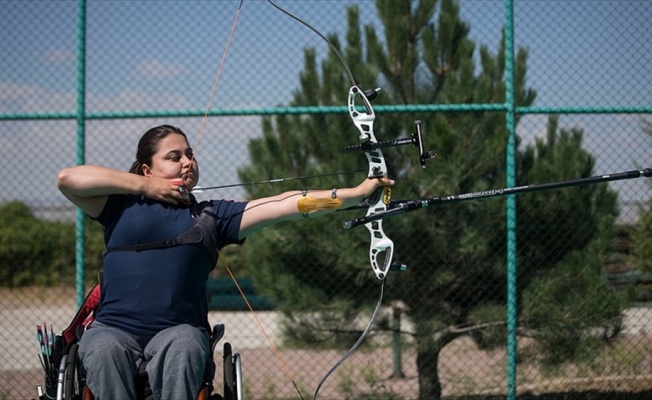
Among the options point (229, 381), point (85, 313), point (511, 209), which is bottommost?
point (229, 381)

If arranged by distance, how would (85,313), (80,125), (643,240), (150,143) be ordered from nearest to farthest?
(85,313) < (150,143) < (80,125) < (643,240)

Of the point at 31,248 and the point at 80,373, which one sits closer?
the point at 80,373

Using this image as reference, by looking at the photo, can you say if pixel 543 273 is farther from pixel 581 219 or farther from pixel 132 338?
pixel 132 338

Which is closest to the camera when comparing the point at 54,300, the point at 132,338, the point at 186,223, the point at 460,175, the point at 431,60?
the point at 132,338

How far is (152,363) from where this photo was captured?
2.85 m

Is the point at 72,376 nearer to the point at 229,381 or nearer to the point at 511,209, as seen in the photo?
the point at 229,381

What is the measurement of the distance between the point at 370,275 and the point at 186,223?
7.98 ft

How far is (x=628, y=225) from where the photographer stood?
541 cm

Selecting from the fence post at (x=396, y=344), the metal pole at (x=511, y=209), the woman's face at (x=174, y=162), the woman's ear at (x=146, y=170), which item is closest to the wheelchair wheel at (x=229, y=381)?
the woman's face at (x=174, y=162)

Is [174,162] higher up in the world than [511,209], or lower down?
higher up

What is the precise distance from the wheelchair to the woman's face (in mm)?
593

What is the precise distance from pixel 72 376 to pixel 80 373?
3.4 inches

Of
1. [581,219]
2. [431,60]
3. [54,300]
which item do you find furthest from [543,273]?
[54,300]

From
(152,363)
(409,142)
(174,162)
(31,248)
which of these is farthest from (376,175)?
(31,248)
